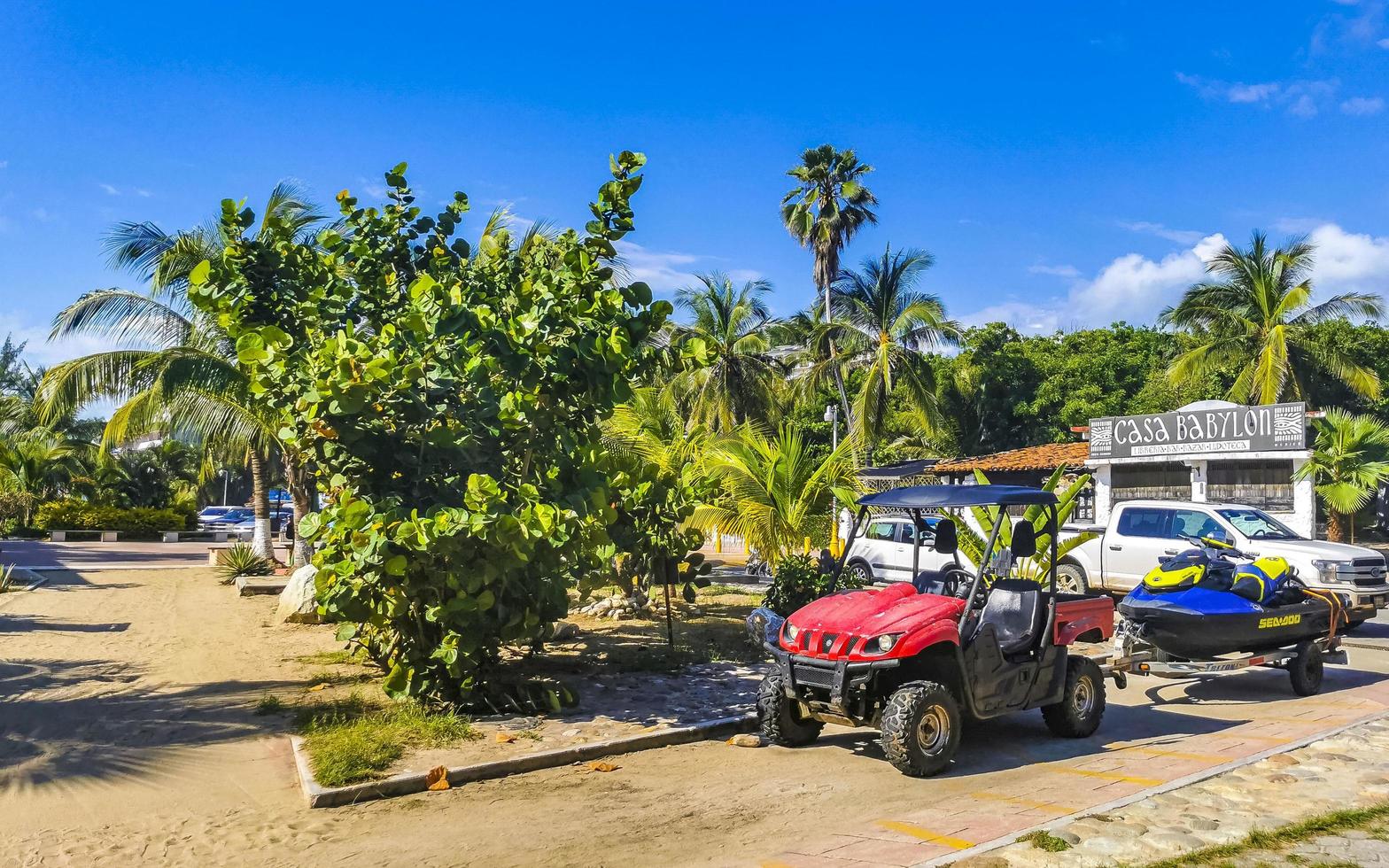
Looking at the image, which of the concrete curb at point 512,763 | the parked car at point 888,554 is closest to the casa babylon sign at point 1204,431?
the parked car at point 888,554

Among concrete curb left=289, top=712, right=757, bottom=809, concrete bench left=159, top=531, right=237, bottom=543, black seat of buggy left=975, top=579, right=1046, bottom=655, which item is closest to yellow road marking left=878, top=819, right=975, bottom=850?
black seat of buggy left=975, top=579, right=1046, bottom=655

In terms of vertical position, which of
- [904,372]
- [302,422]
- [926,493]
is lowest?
[926,493]

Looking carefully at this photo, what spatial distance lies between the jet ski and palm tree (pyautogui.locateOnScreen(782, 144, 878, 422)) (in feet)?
94.2

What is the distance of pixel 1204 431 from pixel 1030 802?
2180cm

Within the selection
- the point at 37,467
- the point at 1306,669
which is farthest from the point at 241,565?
the point at 37,467

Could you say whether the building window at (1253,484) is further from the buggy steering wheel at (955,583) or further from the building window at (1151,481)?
the buggy steering wheel at (955,583)

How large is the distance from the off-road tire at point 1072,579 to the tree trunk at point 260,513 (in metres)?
16.3

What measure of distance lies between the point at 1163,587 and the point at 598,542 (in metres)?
5.67

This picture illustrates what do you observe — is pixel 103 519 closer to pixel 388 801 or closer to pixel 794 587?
pixel 794 587

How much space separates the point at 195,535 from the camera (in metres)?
41.8

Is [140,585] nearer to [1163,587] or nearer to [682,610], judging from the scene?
[682,610]

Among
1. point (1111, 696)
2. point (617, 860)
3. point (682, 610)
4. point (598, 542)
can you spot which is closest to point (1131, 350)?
point (682, 610)

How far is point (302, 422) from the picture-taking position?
27.6ft

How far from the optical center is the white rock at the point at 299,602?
14.1 m
